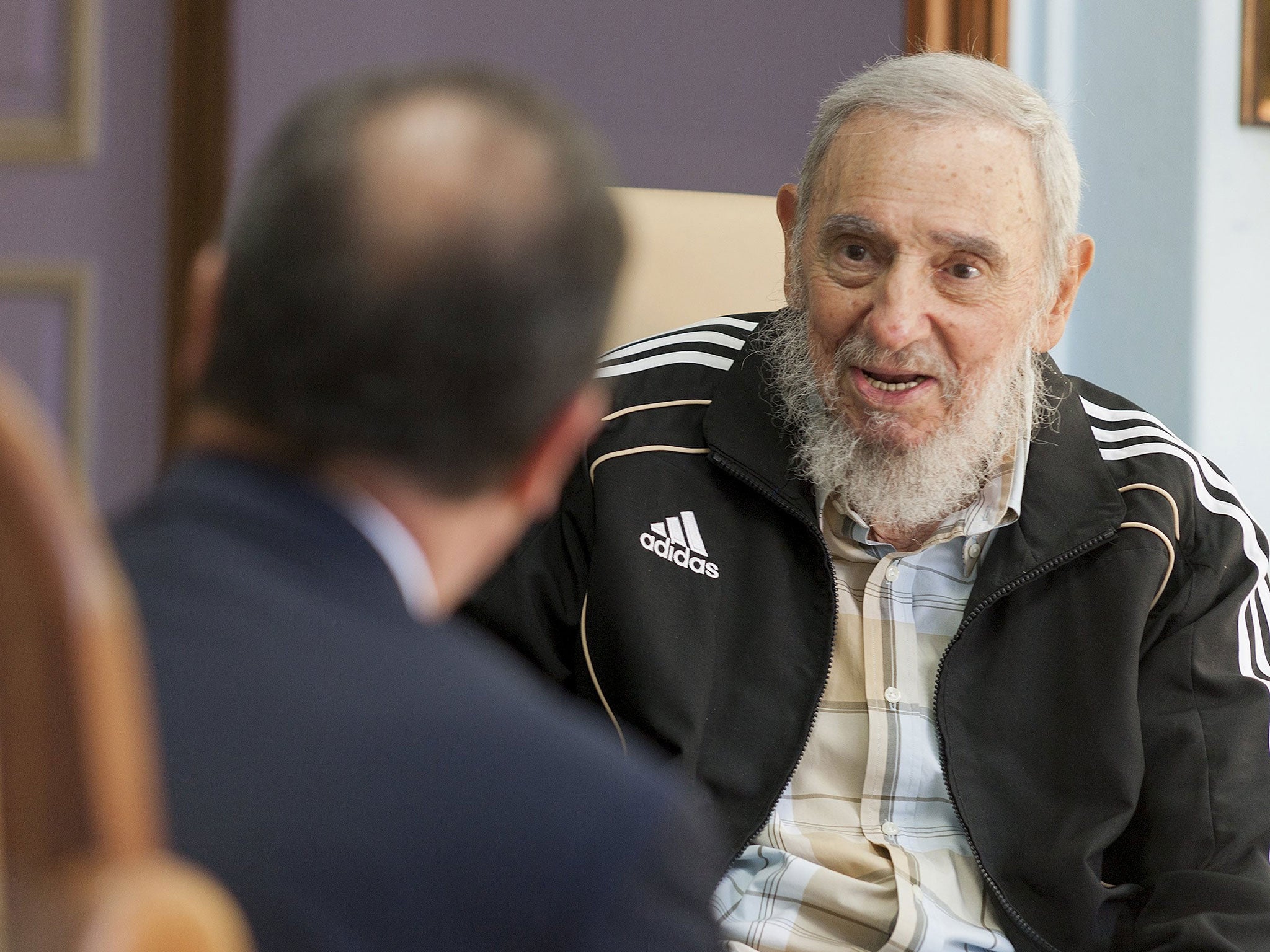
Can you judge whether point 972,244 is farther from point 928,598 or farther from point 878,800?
point 878,800

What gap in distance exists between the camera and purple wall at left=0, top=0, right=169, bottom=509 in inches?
116

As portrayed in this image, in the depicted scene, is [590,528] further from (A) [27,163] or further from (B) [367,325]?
(A) [27,163]

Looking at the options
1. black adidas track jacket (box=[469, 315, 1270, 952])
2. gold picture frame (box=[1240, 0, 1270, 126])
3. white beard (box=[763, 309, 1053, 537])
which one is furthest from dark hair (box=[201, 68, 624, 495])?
gold picture frame (box=[1240, 0, 1270, 126])

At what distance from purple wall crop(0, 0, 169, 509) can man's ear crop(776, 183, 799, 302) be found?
1.83 meters

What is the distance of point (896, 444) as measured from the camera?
1.48 metres

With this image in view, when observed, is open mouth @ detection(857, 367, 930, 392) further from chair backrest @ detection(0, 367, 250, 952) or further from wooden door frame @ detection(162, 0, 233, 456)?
wooden door frame @ detection(162, 0, 233, 456)

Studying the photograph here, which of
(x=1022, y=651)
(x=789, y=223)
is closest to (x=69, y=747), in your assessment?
(x=1022, y=651)

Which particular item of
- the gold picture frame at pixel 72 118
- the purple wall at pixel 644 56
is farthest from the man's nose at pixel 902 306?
the gold picture frame at pixel 72 118

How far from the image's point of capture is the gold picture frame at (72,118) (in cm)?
295

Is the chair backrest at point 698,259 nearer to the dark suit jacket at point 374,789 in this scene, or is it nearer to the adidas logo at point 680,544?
the adidas logo at point 680,544

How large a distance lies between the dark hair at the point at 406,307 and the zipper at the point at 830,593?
0.86m

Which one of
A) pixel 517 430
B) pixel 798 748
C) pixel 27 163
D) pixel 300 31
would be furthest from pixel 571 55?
pixel 517 430

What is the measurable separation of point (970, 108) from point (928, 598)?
529 millimetres

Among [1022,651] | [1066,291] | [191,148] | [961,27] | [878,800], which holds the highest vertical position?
[961,27]
